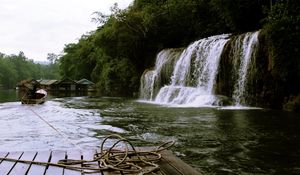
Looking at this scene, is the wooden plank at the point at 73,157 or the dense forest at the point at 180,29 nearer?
the wooden plank at the point at 73,157

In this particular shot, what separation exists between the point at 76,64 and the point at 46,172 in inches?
2751

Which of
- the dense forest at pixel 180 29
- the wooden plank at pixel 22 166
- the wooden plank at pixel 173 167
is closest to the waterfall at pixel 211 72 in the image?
the dense forest at pixel 180 29

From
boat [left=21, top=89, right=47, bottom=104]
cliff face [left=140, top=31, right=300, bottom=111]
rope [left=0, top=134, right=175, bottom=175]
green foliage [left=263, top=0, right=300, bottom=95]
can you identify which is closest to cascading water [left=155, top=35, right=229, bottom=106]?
cliff face [left=140, top=31, right=300, bottom=111]

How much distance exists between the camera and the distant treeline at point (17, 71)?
404ft

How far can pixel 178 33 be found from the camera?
118 ft

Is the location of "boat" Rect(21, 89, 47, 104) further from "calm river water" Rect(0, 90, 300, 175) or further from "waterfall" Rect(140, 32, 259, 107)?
"calm river water" Rect(0, 90, 300, 175)

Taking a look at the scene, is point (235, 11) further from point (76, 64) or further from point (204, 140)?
point (76, 64)

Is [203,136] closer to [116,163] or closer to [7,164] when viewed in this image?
[116,163]

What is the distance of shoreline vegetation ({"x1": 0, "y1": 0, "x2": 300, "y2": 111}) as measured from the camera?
18078 mm

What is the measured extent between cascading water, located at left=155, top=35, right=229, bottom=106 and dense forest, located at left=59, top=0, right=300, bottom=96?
3068mm

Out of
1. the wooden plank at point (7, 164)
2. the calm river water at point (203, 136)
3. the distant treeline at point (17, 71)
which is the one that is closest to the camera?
the wooden plank at point (7, 164)

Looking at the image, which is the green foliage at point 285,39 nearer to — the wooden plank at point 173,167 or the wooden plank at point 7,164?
the wooden plank at point 173,167

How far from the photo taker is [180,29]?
35.5 m

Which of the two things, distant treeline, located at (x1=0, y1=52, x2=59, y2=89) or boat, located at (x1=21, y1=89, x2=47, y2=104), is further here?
distant treeline, located at (x1=0, y1=52, x2=59, y2=89)
